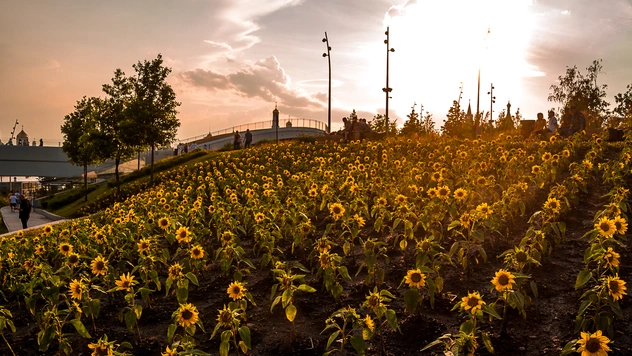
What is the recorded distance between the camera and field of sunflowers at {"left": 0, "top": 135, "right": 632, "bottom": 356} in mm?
4500

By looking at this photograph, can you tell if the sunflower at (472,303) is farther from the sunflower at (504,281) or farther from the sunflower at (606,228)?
the sunflower at (606,228)

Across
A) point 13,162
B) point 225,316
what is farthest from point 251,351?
point 13,162

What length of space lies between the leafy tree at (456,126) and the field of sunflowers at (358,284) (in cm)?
1695

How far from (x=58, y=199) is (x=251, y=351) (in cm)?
4039

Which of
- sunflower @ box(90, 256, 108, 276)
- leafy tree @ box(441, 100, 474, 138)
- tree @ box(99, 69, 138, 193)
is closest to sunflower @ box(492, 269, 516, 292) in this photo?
sunflower @ box(90, 256, 108, 276)

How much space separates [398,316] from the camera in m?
5.31

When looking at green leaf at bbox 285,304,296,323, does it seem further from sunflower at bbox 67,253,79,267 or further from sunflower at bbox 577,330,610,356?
sunflower at bbox 67,253,79,267

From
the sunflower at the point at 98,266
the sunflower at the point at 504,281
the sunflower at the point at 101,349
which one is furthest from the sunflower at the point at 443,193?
the sunflower at the point at 101,349

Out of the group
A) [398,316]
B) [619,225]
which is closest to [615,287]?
[619,225]

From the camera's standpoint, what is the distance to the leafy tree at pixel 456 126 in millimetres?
27297

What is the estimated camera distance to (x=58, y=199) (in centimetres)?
4062

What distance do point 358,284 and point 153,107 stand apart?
2880cm

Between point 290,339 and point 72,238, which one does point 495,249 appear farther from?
point 72,238

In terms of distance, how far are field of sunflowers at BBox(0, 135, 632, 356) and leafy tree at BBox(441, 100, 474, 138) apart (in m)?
17.0
